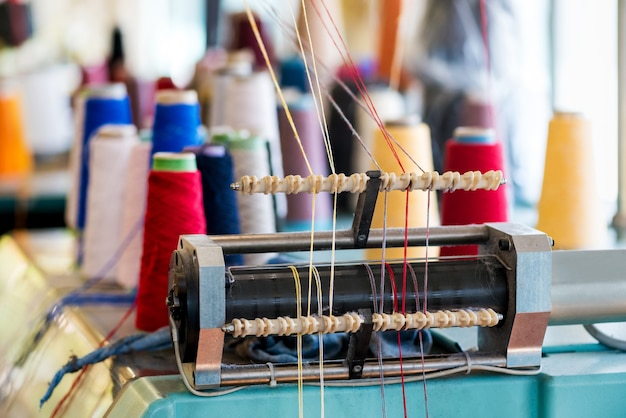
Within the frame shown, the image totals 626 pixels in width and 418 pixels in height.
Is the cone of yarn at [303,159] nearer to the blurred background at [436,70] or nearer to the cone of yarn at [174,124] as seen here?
the blurred background at [436,70]

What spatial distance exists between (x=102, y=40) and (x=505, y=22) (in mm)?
4042

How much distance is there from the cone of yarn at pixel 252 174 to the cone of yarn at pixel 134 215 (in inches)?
5.1

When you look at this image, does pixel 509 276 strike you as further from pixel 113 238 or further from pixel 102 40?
pixel 102 40

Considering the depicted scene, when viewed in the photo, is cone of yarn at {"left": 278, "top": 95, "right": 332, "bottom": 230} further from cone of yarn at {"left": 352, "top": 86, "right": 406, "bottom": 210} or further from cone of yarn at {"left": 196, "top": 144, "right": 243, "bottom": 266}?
cone of yarn at {"left": 196, "top": 144, "right": 243, "bottom": 266}

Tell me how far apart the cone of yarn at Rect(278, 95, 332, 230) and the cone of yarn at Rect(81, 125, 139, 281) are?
0.44 meters

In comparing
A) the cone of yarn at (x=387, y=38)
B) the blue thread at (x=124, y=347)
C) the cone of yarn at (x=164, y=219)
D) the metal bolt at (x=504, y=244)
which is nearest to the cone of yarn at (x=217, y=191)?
the cone of yarn at (x=164, y=219)

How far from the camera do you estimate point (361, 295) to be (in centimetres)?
111

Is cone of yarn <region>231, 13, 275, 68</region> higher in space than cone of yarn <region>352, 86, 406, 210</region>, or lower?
higher

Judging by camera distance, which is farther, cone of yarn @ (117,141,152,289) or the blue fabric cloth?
cone of yarn @ (117,141,152,289)

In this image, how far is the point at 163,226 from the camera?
1.38 meters

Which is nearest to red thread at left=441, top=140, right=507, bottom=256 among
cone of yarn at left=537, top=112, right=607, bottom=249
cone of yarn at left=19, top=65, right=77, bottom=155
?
cone of yarn at left=537, top=112, right=607, bottom=249

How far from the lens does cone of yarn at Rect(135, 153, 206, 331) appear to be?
138 centimetres

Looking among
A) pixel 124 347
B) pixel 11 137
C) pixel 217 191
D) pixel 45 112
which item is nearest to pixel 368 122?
pixel 217 191

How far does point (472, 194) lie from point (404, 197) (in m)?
0.11
